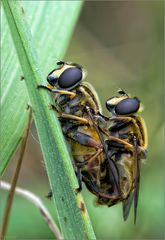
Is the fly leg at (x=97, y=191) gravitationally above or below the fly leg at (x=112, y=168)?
below

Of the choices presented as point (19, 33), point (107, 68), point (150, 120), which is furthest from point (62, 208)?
point (107, 68)

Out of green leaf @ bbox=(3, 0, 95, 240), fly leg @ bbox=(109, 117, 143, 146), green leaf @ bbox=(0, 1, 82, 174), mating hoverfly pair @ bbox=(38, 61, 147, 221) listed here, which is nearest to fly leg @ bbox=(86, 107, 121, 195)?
mating hoverfly pair @ bbox=(38, 61, 147, 221)

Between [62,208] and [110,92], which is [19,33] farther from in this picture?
[110,92]

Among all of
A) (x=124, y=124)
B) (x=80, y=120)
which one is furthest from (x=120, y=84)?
(x=80, y=120)

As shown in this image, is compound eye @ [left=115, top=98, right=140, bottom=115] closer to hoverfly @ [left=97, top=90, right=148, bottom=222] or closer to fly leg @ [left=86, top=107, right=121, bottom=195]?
hoverfly @ [left=97, top=90, right=148, bottom=222]

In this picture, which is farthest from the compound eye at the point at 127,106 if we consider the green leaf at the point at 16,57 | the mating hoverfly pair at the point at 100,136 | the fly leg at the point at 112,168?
the green leaf at the point at 16,57

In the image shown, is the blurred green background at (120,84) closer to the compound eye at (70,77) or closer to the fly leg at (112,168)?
the compound eye at (70,77)

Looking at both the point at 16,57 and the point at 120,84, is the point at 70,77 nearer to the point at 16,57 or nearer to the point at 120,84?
the point at 16,57
